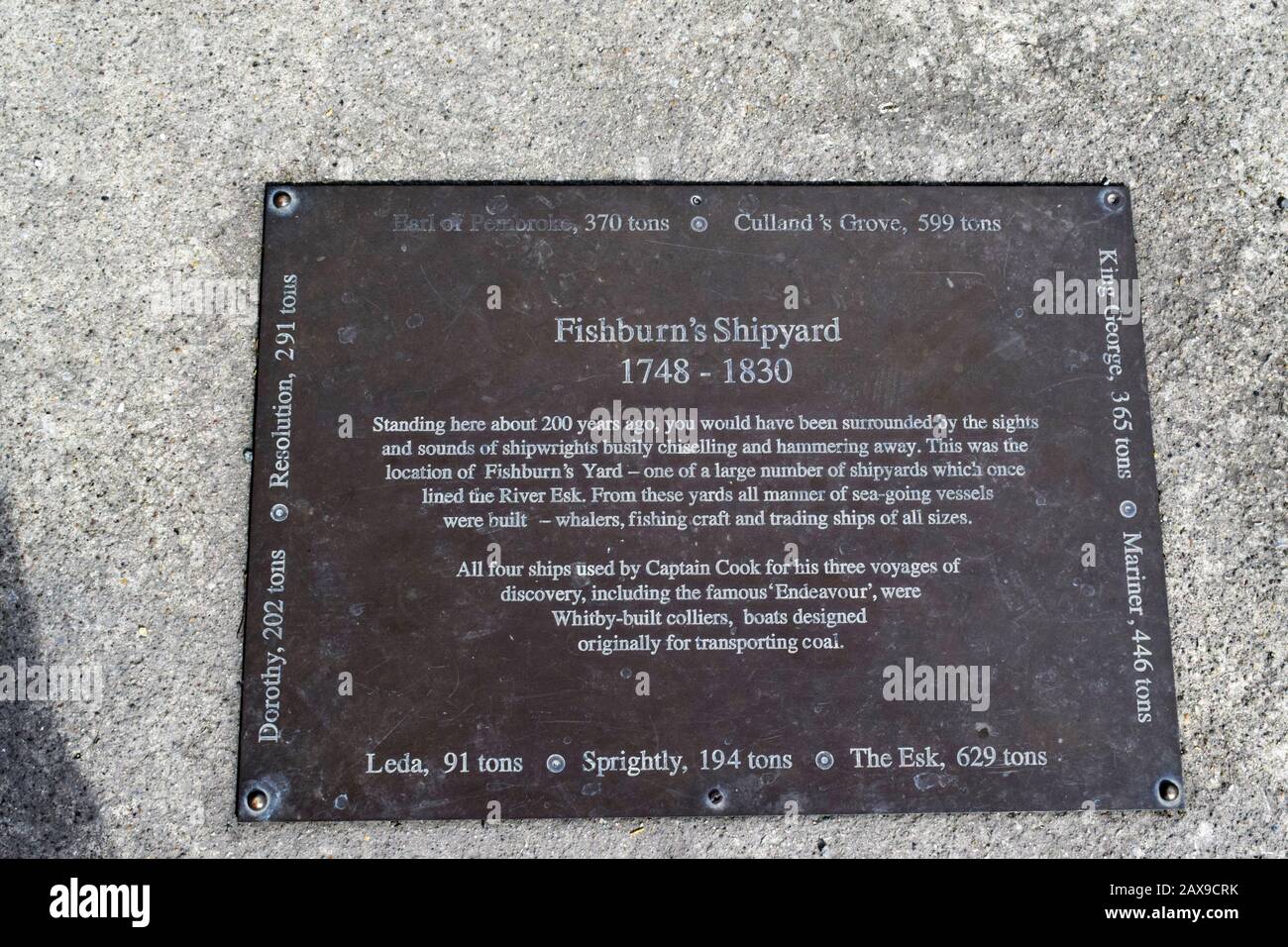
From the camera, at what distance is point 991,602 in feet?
8.21

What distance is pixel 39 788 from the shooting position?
2.49m

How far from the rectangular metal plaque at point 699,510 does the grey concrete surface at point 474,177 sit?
0.14 metres

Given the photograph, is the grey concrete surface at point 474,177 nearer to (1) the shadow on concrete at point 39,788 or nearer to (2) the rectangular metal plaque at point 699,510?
(1) the shadow on concrete at point 39,788

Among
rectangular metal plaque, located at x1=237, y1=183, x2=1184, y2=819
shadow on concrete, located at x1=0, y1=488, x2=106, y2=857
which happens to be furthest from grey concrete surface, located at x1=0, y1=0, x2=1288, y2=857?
rectangular metal plaque, located at x1=237, y1=183, x2=1184, y2=819

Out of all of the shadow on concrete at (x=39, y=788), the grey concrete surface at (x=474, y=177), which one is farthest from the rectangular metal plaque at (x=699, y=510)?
the shadow on concrete at (x=39, y=788)

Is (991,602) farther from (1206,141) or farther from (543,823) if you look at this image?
(1206,141)

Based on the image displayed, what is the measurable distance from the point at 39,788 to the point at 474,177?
7.30ft

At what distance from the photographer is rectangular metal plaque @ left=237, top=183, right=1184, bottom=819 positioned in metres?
2.45

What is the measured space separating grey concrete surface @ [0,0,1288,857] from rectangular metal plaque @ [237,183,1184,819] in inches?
5.7

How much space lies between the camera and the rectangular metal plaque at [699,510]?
2447 mm

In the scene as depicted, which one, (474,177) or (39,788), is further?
(474,177)

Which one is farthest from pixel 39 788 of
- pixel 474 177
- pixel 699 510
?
pixel 474 177

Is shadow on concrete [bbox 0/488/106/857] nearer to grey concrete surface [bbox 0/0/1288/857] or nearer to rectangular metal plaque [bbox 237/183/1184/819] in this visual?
grey concrete surface [bbox 0/0/1288/857]

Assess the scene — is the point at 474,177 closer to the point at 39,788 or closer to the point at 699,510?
the point at 699,510
